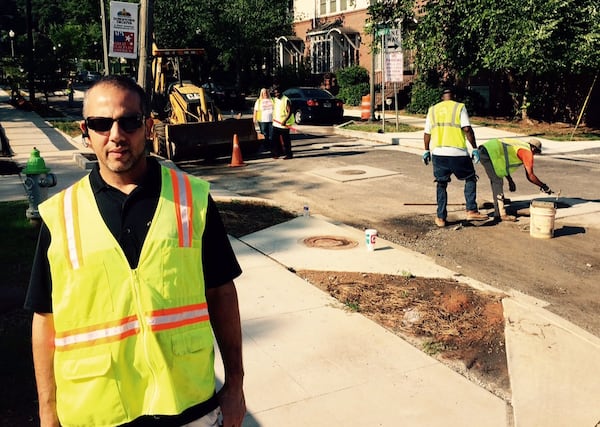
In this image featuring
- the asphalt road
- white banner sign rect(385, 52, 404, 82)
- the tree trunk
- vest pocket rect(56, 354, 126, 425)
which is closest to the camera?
vest pocket rect(56, 354, 126, 425)

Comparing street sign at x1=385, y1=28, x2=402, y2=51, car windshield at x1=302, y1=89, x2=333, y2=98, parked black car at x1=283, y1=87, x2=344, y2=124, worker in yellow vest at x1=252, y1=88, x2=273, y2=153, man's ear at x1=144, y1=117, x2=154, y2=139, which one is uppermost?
street sign at x1=385, y1=28, x2=402, y2=51

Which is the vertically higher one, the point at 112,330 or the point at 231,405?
the point at 112,330

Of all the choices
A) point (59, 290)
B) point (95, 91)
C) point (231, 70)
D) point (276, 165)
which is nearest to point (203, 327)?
point (59, 290)

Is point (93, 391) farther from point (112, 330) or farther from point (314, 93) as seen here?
point (314, 93)

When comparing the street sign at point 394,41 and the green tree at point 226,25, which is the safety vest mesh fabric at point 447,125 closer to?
the street sign at point 394,41

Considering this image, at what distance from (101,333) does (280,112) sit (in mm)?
13452

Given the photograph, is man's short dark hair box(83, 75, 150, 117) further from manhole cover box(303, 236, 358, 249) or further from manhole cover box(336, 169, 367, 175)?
manhole cover box(336, 169, 367, 175)

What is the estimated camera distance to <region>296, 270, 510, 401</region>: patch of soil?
4762 mm

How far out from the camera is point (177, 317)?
212 centimetres

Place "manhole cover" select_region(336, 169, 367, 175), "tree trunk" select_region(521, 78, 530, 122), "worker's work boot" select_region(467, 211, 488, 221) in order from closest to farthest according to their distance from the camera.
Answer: "worker's work boot" select_region(467, 211, 488, 221) < "manhole cover" select_region(336, 169, 367, 175) < "tree trunk" select_region(521, 78, 530, 122)

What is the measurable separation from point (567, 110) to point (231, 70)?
93.6 ft

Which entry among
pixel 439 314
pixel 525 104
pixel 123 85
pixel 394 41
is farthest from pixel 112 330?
pixel 525 104

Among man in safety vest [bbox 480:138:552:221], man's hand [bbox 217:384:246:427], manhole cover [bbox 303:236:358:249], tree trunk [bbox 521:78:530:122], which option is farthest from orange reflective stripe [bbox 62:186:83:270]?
tree trunk [bbox 521:78:530:122]

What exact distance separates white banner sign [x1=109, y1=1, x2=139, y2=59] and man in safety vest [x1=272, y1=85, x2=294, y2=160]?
20.2 ft
